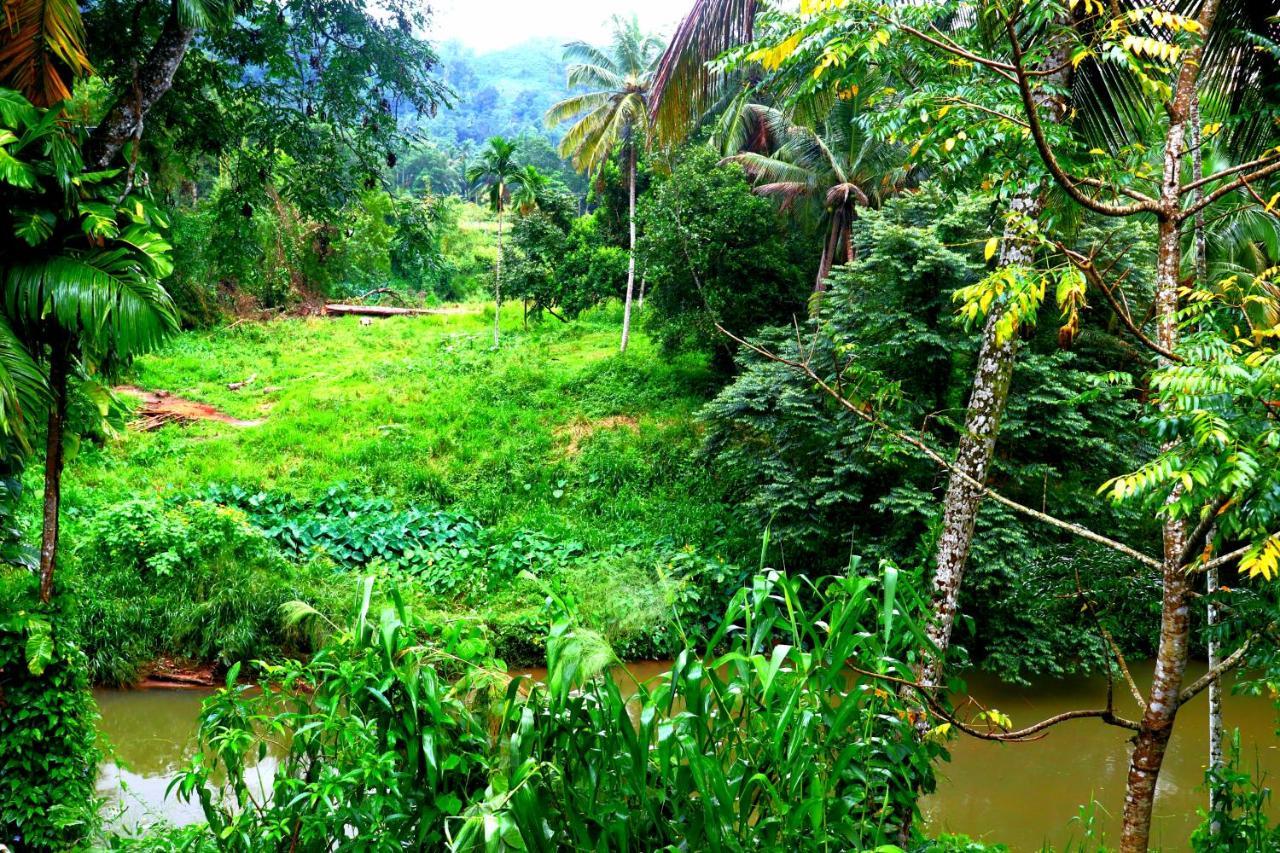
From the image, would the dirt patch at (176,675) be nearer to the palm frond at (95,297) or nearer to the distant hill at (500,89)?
the palm frond at (95,297)

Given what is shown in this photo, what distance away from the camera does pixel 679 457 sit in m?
13.2

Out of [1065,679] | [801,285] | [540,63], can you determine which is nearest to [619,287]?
[801,285]

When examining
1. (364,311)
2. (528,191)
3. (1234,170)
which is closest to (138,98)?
(1234,170)

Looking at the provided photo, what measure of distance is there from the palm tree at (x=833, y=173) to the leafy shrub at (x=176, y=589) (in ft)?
29.8

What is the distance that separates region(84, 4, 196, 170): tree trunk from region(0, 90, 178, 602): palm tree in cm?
132

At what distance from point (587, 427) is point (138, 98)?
961 cm

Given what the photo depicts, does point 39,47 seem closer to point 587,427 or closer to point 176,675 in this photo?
point 176,675

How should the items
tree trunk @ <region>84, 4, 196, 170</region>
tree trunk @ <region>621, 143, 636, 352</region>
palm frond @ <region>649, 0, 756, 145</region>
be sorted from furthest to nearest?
tree trunk @ <region>621, 143, 636, 352</region> → palm frond @ <region>649, 0, 756, 145</region> → tree trunk @ <region>84, 4, 196, 170</region>

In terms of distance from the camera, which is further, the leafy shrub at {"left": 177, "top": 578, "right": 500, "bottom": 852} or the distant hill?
the distant hill

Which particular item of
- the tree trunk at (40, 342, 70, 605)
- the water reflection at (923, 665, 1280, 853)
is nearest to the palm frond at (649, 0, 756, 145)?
the tree trunk at (40, 342, 70, 605)

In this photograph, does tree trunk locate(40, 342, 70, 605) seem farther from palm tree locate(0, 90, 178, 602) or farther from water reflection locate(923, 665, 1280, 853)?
water reflection locate(923, 665, 1280, 853)

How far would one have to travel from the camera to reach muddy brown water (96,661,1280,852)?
6.12 metres

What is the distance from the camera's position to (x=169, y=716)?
25.4 feet

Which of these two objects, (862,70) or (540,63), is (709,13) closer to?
(862,70)
